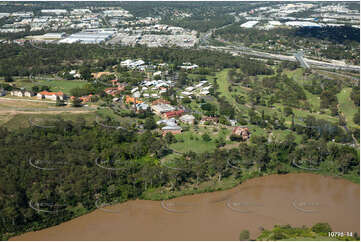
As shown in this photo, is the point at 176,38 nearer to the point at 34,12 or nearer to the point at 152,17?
the point at 152,17

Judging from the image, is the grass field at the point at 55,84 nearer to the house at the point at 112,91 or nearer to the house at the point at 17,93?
the house at the point at 17,93

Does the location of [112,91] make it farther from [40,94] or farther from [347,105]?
[347,105]

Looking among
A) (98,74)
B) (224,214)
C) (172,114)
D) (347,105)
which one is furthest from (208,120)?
(98,74)

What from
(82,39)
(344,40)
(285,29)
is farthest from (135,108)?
(285,29)

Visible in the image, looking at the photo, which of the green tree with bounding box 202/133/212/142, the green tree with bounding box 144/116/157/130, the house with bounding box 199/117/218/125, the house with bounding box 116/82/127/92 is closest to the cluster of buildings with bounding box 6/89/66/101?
the house with bounding box 116/82/127/92

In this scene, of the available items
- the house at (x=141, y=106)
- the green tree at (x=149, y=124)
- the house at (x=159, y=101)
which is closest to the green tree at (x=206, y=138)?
the green tree at (x=149, y=124)

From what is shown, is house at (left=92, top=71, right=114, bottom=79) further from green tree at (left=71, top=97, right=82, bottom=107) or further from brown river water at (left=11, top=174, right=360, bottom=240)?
brown river water at (left=11, top=174, right=360, bottom=240)
